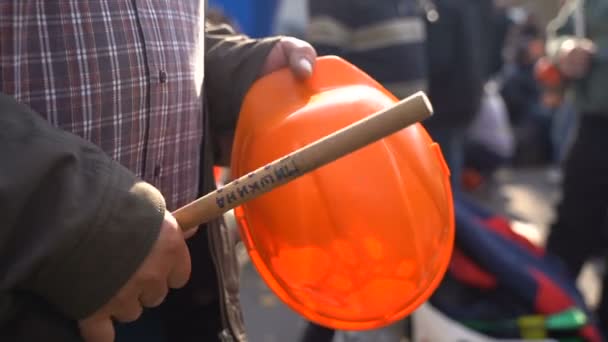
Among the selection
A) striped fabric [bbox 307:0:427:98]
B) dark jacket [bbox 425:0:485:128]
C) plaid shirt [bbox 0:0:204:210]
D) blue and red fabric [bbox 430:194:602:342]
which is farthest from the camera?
dark jacket [bbox 425:0:485:128]

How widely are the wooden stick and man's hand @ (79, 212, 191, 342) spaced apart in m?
0.03

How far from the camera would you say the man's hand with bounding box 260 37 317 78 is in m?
1.19

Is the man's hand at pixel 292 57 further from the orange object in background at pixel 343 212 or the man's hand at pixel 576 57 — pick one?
the man's hand at pixel 576 57

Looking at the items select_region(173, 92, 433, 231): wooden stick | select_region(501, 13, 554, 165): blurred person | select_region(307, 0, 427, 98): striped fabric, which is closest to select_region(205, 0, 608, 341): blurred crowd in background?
select_region(307, 0, 427, 98): striped fabric

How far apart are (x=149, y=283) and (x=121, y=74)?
0.29 metres

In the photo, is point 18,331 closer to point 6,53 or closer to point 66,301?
point 66,301

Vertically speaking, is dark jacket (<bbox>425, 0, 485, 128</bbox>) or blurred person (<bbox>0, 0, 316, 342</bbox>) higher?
blurred person (<bbox>0, 0, 316, 342</bbox>)

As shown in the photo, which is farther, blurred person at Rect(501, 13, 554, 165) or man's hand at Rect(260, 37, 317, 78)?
blurred person at Rect(501, 13, 554, 165)

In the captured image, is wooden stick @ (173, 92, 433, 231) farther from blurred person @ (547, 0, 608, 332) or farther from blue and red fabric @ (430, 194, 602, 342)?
blurred person @ (547, 0, 608, 332)

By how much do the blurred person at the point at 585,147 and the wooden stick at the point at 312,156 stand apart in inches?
87.0

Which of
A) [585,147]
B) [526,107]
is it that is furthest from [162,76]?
[526,107]

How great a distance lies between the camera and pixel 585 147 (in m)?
2.95

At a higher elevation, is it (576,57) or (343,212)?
(343,212)

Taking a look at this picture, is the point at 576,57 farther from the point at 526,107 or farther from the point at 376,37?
the point at 526,107
